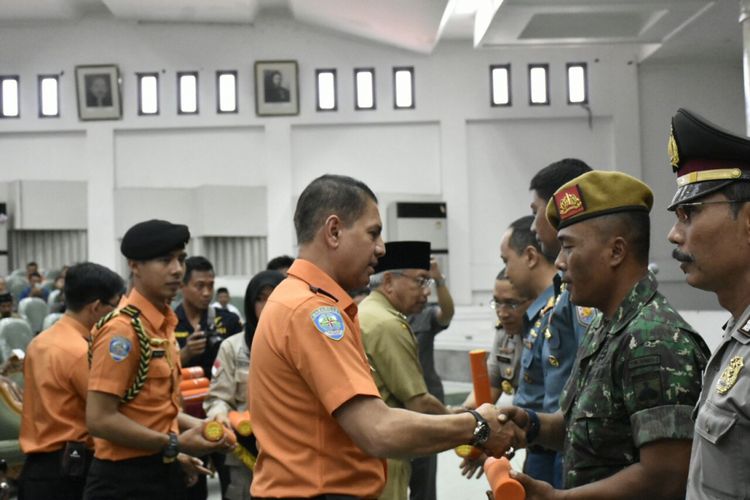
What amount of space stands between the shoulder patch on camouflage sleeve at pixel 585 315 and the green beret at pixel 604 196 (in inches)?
21.2

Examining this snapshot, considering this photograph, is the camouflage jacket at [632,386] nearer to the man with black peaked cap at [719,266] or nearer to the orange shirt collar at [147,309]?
the man with black peaked cap at [719,266]

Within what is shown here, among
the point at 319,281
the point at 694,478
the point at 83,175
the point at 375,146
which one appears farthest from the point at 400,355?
the point at 83,175

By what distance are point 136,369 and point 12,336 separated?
4.40 meters

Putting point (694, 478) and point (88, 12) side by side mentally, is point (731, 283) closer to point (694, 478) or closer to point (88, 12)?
point (694, 478)

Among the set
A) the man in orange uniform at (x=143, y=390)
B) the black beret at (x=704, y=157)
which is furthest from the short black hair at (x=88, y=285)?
the black beret at (x=704, y=157)

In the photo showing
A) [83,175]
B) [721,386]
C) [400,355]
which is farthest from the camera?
[83,175]

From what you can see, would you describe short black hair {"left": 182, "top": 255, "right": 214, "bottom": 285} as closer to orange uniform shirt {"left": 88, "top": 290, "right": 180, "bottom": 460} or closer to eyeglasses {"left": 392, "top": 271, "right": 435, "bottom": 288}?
eyeglasses {"left": 392, "top": 271, "right": 435, "bottom": 288}

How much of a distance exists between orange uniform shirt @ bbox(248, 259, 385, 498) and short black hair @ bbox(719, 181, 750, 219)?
0.81 m

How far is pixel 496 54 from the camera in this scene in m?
14.1

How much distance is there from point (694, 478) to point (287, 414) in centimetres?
85

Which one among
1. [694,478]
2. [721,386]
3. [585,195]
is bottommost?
[694,478]

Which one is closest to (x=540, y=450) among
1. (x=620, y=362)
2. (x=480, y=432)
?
(x=480, y=432)

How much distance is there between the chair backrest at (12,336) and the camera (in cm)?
645

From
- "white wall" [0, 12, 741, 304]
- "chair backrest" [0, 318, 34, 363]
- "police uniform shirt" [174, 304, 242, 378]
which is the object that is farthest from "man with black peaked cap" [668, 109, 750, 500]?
"white wall" [0, 12, 741, 304]
